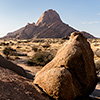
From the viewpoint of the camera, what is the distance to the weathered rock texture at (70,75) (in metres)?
3.64

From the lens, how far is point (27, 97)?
10.1ft

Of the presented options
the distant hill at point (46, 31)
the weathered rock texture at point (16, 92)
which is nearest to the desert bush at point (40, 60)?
the weathered rock texture at point (16, 92)

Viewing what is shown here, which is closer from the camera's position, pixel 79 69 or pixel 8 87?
pixel 8 87

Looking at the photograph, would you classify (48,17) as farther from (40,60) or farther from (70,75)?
(70,75)

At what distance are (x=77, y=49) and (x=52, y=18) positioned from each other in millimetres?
115592

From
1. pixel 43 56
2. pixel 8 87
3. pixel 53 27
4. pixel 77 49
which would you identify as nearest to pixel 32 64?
pixel 43 56

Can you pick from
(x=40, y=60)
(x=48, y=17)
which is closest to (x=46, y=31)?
(x=48, y=17)

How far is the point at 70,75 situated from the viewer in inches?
154

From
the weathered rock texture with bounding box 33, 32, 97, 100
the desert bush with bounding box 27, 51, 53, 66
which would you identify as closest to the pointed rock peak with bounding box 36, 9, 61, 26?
the desert bush with bounding box 27, 51, 53, 66

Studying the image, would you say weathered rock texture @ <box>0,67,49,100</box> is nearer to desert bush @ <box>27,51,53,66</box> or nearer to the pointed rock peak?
desert bush @ <box>27,51,53,66</box>

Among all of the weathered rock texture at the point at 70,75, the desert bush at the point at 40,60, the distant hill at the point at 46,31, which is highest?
the distant hill at the point at 46,31

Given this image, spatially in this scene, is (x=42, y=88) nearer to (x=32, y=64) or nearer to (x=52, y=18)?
(x=32, y=64)

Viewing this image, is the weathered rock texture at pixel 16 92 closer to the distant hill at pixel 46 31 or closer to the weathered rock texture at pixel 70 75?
the weathered rock texture at pixel 70 75

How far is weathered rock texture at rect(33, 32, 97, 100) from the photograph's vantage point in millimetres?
3645
